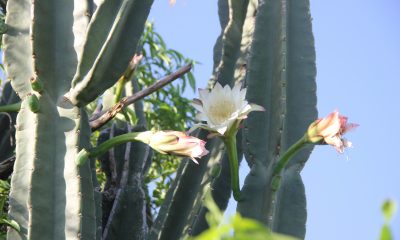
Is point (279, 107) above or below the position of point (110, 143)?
above

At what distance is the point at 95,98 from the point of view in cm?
155

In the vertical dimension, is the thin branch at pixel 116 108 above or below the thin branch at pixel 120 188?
above

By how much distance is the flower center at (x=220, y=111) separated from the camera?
1.61 m

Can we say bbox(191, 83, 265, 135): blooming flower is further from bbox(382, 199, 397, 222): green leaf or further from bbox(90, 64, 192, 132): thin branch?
bbox(382, 199, 397, 222): green leaf

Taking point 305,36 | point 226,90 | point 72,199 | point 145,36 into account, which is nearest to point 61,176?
point 72,199

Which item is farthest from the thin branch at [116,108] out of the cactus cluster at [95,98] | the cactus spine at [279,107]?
the cactus spine at [279,107]

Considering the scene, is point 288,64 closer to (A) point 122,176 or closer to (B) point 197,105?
(B) point 197,105

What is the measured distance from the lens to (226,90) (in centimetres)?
168

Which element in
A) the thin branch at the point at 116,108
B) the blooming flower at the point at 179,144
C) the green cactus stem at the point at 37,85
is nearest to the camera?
the blooming flower at the point at 179,144

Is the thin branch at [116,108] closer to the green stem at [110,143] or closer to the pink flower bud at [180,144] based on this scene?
the green stem at [110,143]

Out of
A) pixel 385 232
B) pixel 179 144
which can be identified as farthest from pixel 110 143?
pixel 385 232

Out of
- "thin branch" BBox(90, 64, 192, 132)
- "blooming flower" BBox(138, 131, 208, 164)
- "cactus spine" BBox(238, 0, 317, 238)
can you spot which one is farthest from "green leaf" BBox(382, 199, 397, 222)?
"thin branch" BBox(90, 64, 192, 132)

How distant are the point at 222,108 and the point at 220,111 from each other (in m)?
0.01

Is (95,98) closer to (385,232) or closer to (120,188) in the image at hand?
(120,188)
